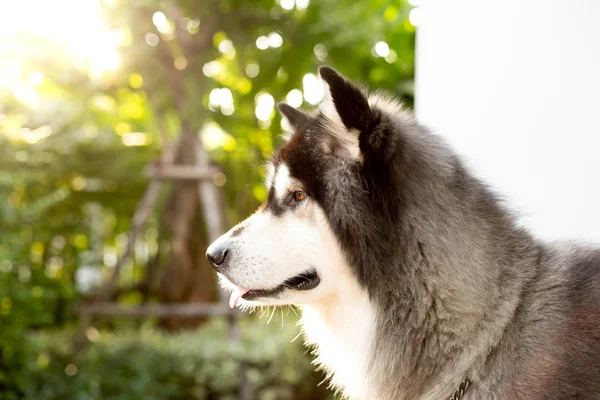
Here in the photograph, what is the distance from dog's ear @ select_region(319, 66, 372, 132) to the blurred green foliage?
2.42m

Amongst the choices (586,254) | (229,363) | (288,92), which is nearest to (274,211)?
(586,254)

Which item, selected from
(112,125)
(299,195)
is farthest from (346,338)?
(112,125)

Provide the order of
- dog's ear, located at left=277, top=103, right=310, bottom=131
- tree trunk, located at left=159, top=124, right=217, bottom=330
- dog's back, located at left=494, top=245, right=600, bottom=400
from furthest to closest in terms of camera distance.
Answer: tree trunk, located at left=159, top=124, right=217, bottom=330, dog's ear, located at left=277, top=103, right=310, bottom=131, dog's back, located at left=494, top=245, right=600, bottom=400

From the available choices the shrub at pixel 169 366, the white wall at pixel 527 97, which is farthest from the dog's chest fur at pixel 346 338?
the shrub at pixel 169 366

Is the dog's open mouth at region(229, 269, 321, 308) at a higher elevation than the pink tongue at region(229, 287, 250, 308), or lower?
higher

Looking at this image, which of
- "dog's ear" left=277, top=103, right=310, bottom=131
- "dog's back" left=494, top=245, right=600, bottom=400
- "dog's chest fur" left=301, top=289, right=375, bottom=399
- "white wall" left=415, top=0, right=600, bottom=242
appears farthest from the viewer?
"white wall" left=415, top=0, right=600, bottom=242

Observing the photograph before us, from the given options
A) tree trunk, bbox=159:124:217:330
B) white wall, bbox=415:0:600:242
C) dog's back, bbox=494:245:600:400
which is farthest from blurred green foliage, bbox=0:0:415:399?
dog's back, bbox=494:245:600:400

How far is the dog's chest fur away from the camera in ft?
5.47

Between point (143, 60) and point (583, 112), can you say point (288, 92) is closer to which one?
point (143, 60)

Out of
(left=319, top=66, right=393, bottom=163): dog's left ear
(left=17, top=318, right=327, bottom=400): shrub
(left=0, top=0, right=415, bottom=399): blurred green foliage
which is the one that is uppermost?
(left=319, top=66, right=393, bottom=163): dog's left ear

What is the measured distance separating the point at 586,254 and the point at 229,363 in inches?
121

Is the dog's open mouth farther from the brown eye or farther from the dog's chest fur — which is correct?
the brown eye

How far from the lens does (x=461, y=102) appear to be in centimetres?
259

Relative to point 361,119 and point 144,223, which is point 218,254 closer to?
point 361,119
